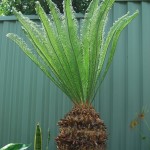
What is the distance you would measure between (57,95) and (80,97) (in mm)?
1118

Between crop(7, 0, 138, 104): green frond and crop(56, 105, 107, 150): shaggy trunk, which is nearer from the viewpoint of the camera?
crop(56, 105, 107, 150): shaggy trunk

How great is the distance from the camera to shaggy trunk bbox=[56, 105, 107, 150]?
3.84 meters

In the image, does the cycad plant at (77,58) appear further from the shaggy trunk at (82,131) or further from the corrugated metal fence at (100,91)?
the corrugated metal fence at (100,91)

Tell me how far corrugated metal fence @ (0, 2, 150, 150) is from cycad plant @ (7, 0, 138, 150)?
0.80 meters

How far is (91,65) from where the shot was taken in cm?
404

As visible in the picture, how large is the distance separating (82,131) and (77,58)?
0.76 meters

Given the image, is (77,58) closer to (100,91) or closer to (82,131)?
(82,131)

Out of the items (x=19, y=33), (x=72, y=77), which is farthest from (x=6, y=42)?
(x=72, y=77)

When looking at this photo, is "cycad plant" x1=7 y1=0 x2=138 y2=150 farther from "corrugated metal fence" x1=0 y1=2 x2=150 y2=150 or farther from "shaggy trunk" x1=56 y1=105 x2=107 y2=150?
"corrugated metal fence" x1=0 y1=2 x2=150 y2=150

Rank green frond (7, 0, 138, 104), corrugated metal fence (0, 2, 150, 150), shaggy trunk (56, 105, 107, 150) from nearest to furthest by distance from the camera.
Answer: shaggy trunk (56, 105, 107, 150) → green frond (7, 0, 138, 104) → corrugated metal fence (0, 2, 150, 150)

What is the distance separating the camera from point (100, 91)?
4957 mm

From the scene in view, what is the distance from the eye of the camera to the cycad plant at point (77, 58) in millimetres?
3904

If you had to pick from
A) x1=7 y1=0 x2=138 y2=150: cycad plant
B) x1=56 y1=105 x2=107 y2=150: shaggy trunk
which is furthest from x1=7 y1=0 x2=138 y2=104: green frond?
x1=56 y1=105 x2=107 y2=150: shaggy trunk

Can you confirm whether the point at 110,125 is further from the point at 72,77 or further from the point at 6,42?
the point at 6,42
